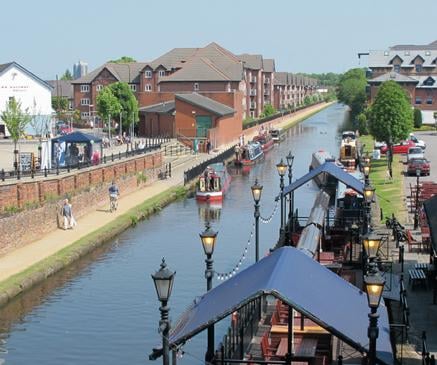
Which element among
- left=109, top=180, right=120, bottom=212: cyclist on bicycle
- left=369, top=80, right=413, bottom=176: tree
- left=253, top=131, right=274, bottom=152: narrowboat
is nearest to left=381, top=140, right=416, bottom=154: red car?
left=369, top=80, right=413, bottom=176: tree

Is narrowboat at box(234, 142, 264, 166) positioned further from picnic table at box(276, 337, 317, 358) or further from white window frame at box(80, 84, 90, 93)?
picnic table at box(276, 337, 317, 358)

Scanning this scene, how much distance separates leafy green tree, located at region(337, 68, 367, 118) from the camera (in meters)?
133

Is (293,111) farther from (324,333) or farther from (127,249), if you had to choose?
(324,333)

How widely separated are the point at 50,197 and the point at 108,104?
2031 inches

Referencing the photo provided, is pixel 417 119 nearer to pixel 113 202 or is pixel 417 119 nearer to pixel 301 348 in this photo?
pixel 113 202

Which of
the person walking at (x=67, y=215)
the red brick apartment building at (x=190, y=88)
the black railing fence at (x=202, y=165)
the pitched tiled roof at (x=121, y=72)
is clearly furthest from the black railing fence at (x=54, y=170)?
the pitched tiled roof at (x=121, y=72)

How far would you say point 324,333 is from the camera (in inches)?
703

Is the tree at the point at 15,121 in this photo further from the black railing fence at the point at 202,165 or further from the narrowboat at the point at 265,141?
the narrowboat at the point at 265,141

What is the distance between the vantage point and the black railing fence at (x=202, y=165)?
60.8m

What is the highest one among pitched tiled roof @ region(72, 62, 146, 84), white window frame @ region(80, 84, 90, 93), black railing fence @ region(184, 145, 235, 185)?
pitched tiled roof @ region(72, 62, 146, 84)

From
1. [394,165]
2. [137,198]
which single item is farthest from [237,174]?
[137,198]

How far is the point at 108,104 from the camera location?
3573 inches

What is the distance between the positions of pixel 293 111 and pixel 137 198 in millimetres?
118784

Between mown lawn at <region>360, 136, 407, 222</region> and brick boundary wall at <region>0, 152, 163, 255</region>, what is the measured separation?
14995 mm
